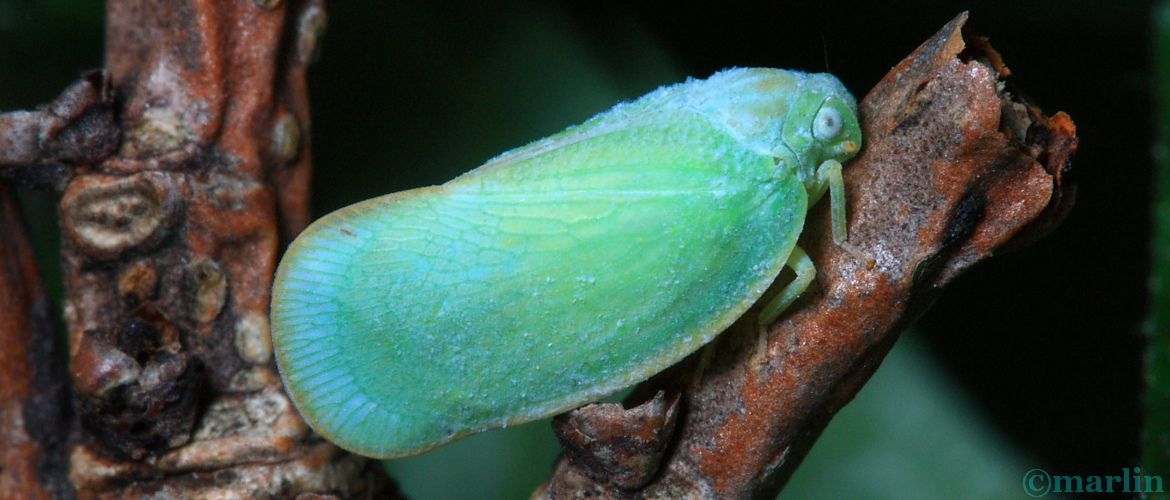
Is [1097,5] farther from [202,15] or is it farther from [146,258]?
[146,258]

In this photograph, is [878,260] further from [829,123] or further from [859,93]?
[859,93]

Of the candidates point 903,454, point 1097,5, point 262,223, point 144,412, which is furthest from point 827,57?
point 144,412

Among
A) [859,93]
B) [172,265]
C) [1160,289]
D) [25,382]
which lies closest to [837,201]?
[1160,289]

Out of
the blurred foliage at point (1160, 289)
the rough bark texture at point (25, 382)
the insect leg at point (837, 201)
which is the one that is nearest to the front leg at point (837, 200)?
the insect leg at point (837, 201)

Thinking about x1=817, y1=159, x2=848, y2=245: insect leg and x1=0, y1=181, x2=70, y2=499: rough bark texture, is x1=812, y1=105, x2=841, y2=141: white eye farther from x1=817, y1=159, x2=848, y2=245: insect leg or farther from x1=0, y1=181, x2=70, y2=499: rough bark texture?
x1=0, y1=181, x2=70, y2=499: rough bark texture

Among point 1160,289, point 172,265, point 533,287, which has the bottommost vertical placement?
point 1160,289

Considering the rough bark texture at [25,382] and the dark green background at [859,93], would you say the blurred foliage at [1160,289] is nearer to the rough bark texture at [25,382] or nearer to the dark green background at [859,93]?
the dark green background at [859,93]
